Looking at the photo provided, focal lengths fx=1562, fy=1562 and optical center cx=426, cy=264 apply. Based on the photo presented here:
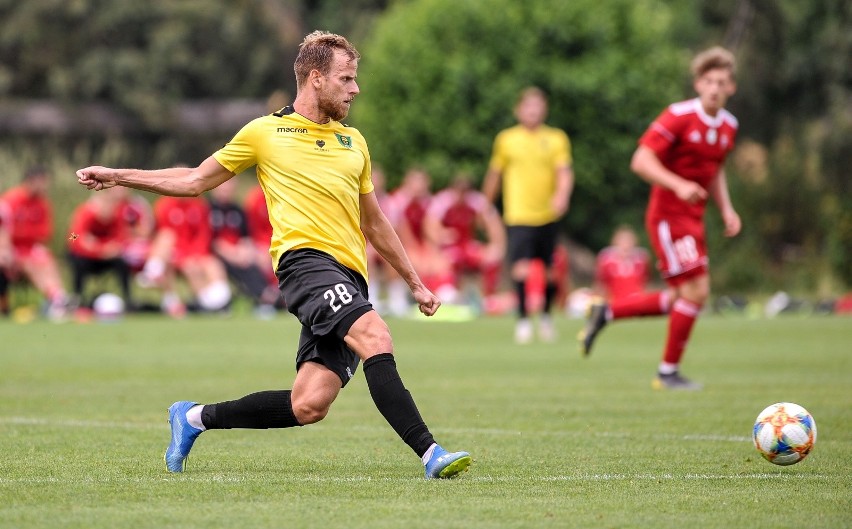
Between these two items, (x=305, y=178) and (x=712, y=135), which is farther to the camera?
(x=712, y=135)

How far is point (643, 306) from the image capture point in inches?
492

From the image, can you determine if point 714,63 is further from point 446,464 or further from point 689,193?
point 446,464

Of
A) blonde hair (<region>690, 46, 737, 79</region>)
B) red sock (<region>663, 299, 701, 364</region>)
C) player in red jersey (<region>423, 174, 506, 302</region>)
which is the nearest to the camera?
blonde hair (<region>690, 46, 737, 79</region>)

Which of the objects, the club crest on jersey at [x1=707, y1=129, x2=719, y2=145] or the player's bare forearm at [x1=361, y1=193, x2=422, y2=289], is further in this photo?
the club crest on jersey at [x1=707, y1=129, x2=719, y2=145]

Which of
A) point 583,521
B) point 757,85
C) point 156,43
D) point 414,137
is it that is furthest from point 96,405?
point 156,43

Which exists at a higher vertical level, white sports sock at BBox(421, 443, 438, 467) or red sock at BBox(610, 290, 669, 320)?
white sports sock at BBox(421, 443, 438, 467)

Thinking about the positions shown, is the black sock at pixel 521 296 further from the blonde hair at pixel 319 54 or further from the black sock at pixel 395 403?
the black sock at pixel 395 403

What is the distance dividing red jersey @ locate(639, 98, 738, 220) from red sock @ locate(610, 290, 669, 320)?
74 cm

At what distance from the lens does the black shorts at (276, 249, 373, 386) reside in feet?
22.4

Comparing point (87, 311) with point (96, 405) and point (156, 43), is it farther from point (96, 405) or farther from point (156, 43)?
point (156, 43)

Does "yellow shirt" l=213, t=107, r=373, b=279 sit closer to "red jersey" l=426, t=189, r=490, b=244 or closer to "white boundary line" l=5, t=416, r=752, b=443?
"white boundary line" l=5, t=416, r=752, b=443

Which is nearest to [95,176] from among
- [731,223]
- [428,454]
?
[428,454]

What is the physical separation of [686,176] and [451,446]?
4.40 meters

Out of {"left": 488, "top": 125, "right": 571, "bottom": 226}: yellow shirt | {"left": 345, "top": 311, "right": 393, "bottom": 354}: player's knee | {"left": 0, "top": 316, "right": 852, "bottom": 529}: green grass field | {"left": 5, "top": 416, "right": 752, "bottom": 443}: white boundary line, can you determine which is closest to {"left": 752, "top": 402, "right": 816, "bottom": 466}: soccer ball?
{"left": 0, "top": 316, "right": 852, "bottom": 529}: green grass field
